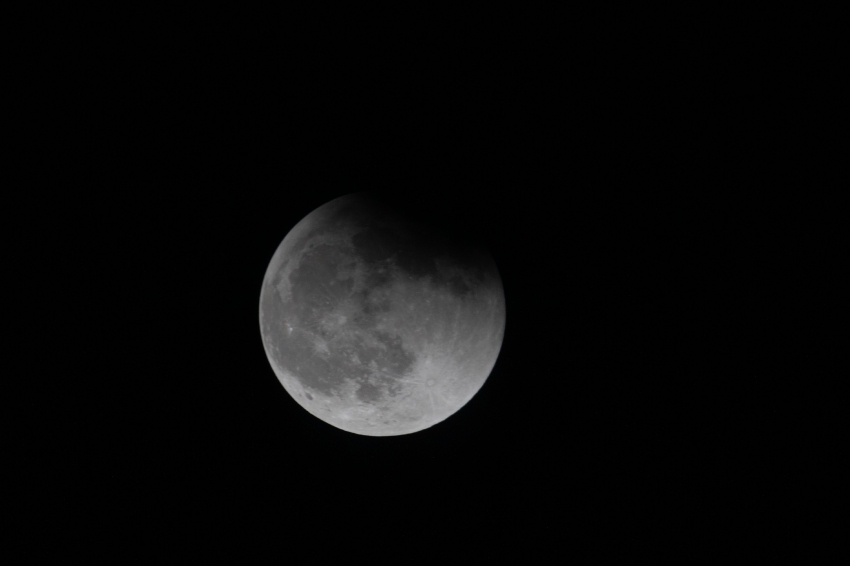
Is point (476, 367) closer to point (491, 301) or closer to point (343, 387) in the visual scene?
point (491, 301)

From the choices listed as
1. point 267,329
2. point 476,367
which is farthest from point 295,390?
point 476,367

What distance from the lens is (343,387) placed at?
10.5 ft

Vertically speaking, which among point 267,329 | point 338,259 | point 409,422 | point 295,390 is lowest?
point 409,422

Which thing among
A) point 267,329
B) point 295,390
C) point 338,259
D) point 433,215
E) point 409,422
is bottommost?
point 409,422

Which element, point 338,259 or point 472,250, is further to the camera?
point 472,250

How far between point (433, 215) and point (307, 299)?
38.4 inches

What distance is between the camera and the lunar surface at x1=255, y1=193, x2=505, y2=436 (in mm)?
3064

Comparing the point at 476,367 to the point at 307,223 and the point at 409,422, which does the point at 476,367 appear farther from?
the point at 307,223

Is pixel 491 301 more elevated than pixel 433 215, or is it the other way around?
pixel 433 215

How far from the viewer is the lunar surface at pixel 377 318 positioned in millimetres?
3064

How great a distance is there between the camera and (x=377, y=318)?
9.96 ft

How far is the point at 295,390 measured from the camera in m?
3.46

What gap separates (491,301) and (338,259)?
105 centimetres

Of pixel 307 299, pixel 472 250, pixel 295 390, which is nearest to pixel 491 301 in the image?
pixel 472 250
